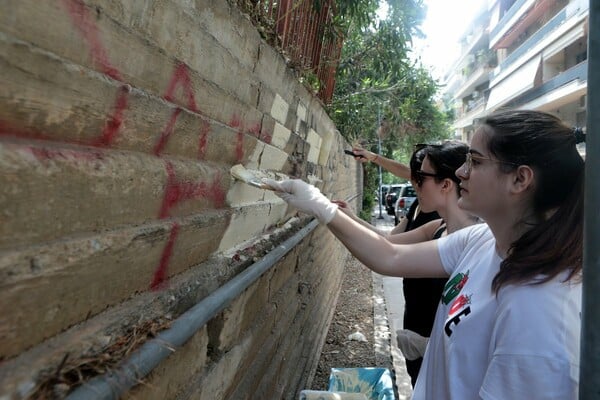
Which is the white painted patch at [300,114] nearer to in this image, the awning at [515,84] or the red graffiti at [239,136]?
the red graffiti at [239,136]

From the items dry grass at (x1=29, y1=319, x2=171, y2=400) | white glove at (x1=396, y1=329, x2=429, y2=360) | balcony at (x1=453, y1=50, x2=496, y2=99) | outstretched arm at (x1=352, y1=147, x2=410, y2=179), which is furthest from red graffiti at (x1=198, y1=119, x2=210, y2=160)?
balcony at (x1=453, y1=50, x2=496, y2=99)

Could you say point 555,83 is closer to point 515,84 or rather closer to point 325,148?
point 515,84

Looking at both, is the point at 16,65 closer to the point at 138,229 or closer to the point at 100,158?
the point at 100,158

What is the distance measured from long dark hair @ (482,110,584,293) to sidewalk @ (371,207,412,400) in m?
2.76

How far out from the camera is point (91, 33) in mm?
901

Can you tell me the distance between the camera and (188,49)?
4.31ft

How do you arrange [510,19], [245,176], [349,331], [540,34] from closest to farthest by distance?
[245,176] < [349,331] < [540,34] < [510,19]

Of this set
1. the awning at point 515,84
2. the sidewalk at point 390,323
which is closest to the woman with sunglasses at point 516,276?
the sidewalk at point 390,323

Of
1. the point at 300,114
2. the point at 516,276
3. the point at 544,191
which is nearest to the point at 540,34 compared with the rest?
the point at 300,114

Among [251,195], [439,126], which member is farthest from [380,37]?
[439,126]

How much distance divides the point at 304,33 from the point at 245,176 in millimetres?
1947

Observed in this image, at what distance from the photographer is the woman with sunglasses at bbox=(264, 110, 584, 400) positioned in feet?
3.75

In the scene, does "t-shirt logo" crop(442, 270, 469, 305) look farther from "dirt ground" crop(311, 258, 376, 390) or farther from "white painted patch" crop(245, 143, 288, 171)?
"dirt ground" crop(311, 258, 376, 390)

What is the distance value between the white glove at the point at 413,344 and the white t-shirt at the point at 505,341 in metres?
0.99
